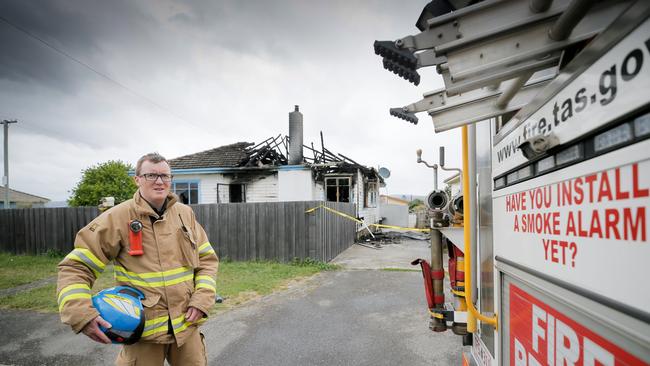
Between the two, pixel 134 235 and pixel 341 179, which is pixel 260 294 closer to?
pixel 134 235

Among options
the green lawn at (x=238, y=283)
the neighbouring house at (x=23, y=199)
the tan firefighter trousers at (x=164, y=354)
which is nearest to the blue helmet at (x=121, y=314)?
the tan firefighter trousers at (x=164, y=354)

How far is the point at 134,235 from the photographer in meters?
2.21

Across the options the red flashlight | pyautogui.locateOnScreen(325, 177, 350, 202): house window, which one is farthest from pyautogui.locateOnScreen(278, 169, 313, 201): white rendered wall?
the red flashlight

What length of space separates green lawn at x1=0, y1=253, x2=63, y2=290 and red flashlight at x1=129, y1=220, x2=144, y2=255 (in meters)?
8.06

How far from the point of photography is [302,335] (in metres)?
4.39

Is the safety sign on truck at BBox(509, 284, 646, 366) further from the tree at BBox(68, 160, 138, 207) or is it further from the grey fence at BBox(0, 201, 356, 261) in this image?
the tree at BBox(68, 160, 138, 207)

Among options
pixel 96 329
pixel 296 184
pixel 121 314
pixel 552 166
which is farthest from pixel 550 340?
pixel 296 184

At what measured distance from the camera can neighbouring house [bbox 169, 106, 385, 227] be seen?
14.5 m

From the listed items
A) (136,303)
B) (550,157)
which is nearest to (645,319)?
(550,157)

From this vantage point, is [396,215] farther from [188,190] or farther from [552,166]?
[552,166]

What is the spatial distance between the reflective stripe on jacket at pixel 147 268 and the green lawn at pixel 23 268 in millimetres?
7938

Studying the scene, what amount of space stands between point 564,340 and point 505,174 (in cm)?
81

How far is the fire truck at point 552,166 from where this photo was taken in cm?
79

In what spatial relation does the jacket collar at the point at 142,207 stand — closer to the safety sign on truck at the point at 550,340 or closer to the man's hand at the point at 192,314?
the man's hand at the point at 192,314
